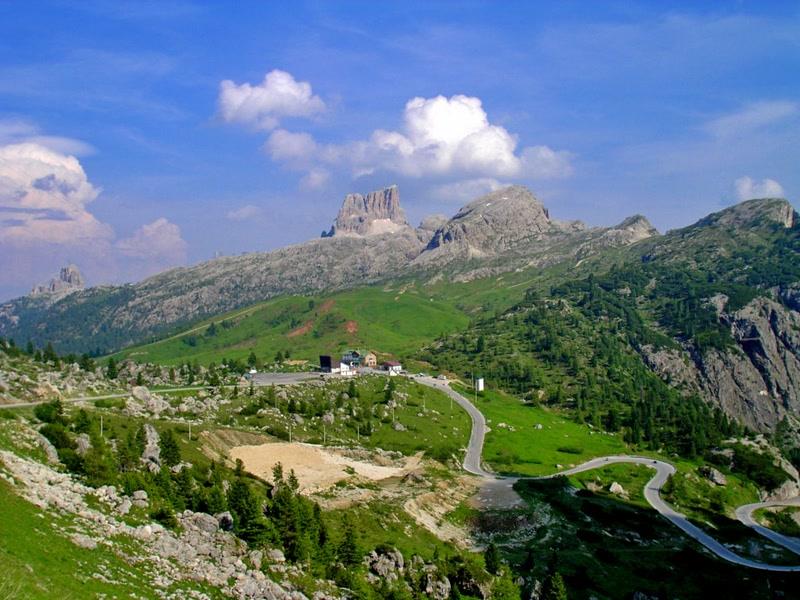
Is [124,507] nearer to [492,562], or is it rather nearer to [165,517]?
[165,517]

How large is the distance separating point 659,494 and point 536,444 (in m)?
33.5

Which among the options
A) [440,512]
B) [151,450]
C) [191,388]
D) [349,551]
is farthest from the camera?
[191,388]

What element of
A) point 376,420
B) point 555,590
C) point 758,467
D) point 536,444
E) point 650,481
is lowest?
point 758,467

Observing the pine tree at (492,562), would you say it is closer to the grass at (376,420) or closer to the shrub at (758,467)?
the grass at (376,420)

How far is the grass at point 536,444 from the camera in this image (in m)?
146

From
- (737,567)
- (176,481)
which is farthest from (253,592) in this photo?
(737,567)

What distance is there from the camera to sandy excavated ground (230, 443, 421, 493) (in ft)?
309

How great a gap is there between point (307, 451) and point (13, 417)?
4654cm

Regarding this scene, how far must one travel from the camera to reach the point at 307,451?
106312 mm

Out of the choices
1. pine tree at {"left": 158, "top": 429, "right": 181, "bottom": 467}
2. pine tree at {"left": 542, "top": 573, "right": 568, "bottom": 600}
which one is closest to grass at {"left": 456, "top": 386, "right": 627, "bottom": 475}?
pine tree at {"left": 542, "top": 573, "right": 568, "bottom": 600}

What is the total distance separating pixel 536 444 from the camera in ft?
547

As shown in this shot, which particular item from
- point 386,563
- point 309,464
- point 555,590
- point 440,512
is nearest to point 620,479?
point 440,512

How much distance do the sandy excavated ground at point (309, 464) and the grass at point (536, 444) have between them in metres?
37.7

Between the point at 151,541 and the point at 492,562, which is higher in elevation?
the point at 151,541
